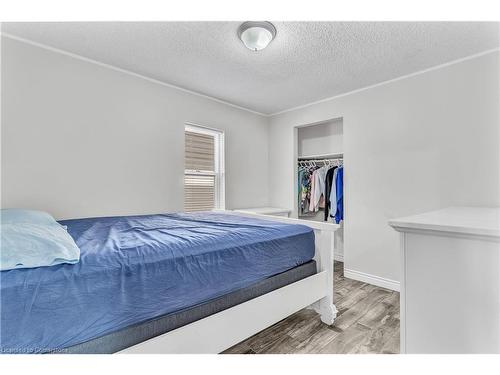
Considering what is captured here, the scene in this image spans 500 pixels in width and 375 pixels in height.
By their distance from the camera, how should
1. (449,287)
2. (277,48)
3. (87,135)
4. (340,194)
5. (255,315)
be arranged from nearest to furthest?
1. (449,287)
2. (255,315)
3. (277,48)
4. (87,135)
5. (340,194)

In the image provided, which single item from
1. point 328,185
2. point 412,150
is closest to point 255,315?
point 412,150

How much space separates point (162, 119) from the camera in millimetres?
2906

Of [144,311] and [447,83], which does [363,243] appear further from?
[144,311]

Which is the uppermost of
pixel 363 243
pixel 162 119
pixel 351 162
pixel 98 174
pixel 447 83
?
pixel 447 83

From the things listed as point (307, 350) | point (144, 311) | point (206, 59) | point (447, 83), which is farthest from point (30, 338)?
point (447, 83)

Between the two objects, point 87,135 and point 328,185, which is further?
point 328,185

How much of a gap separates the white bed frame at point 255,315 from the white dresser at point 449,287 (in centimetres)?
76

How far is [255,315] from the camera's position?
58.1 inches

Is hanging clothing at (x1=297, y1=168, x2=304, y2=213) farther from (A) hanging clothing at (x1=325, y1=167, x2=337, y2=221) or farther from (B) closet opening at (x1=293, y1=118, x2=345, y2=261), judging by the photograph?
(A) hanging clothing at (x1=325, y1=167, x2=337, y2=221)

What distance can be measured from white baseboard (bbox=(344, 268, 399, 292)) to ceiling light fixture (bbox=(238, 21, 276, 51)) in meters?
2.76

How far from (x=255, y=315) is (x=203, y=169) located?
2.30 m

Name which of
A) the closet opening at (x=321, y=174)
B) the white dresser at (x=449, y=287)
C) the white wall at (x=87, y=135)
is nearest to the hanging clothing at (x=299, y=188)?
the closet opening at (x=321, y=174)

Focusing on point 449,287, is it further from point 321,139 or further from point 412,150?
point 321,139

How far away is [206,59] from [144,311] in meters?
2.18
